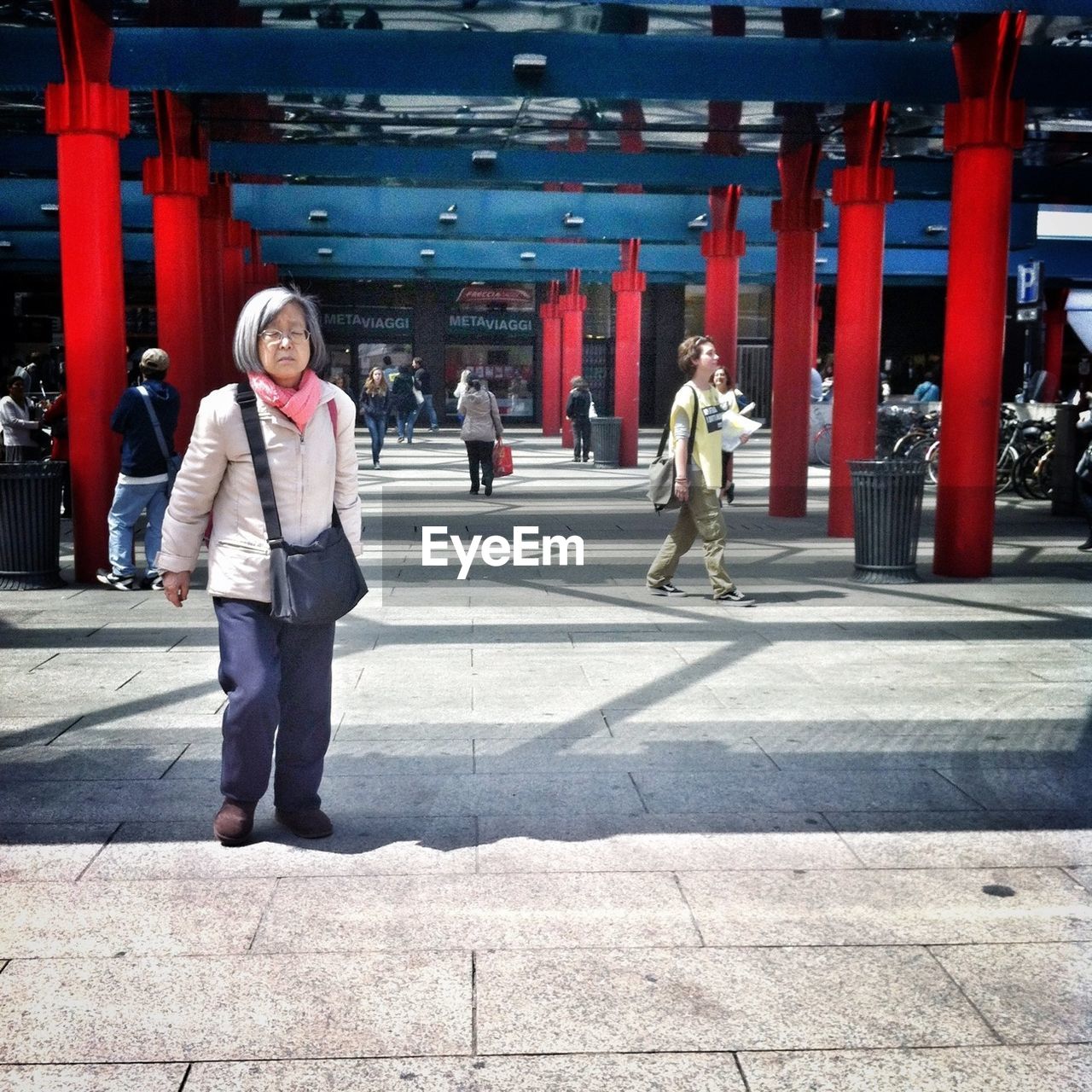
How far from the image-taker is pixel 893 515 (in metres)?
10.4

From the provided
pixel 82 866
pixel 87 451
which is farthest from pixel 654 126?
pixel 82 866

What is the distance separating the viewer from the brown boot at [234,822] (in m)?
4.53

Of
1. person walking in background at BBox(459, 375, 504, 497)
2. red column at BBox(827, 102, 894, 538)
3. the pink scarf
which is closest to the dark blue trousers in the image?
the pink scarf

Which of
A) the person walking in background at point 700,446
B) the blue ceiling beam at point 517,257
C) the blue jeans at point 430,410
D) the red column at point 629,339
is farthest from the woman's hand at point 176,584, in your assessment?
the blue jeans at point 430,410

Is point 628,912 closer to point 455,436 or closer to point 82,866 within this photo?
point 82,866

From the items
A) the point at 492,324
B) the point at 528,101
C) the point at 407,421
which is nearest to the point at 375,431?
the point at 407,421

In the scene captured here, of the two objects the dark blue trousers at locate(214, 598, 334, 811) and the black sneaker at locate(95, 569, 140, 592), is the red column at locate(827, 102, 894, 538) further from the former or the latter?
the dark blue trousers at locate(214, 598, 334, 811)

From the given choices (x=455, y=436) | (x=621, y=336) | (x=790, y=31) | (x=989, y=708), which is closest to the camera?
(x=989, y=708)

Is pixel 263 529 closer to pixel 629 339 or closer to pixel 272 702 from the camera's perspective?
pixel 272 702

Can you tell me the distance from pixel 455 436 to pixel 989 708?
29.0 metres

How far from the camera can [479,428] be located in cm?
1745

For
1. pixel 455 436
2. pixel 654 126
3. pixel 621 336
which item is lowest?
pixel 455 436

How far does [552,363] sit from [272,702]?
32409 mm

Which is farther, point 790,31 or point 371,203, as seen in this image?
point 371,203
